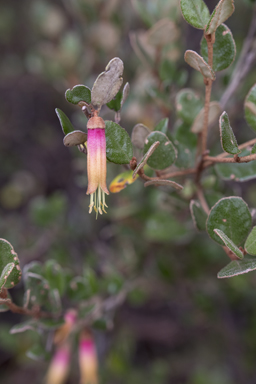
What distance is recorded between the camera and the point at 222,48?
56 centimetres

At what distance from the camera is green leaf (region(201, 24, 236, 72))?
1.80ft

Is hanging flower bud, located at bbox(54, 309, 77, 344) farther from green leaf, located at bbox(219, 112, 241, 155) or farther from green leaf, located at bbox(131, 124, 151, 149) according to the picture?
green leaf, located at bbox(219, 112, 241, 155)

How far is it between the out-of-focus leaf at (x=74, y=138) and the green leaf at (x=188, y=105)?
Result: 33cm

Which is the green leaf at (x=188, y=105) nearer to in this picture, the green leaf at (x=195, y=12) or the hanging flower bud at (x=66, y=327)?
the green leaf at (x=195, y=12)

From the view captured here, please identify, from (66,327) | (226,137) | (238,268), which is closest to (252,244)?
→ (238,268)

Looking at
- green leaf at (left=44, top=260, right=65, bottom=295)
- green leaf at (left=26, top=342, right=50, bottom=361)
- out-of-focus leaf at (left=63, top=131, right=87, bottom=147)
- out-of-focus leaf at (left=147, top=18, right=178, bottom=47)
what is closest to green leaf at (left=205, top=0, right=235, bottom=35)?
out-of-focus leaf at (left=63, top=131, right=87, bottom=147)

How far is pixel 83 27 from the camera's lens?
1412mm

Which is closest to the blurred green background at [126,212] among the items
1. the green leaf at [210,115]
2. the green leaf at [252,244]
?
the green leaf at [210,115]

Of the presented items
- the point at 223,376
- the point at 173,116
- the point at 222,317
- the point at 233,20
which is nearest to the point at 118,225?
the point at 173,116

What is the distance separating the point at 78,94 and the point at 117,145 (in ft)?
0.30

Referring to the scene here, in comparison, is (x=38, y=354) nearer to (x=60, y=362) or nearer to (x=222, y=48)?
(x=60, y=362)

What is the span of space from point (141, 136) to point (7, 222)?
1377 mm

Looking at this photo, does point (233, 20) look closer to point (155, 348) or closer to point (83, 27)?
point (83, 27)

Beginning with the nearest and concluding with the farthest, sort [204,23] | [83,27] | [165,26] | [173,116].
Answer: [204,23] → [165,26] → [173,116] → [83,27]
